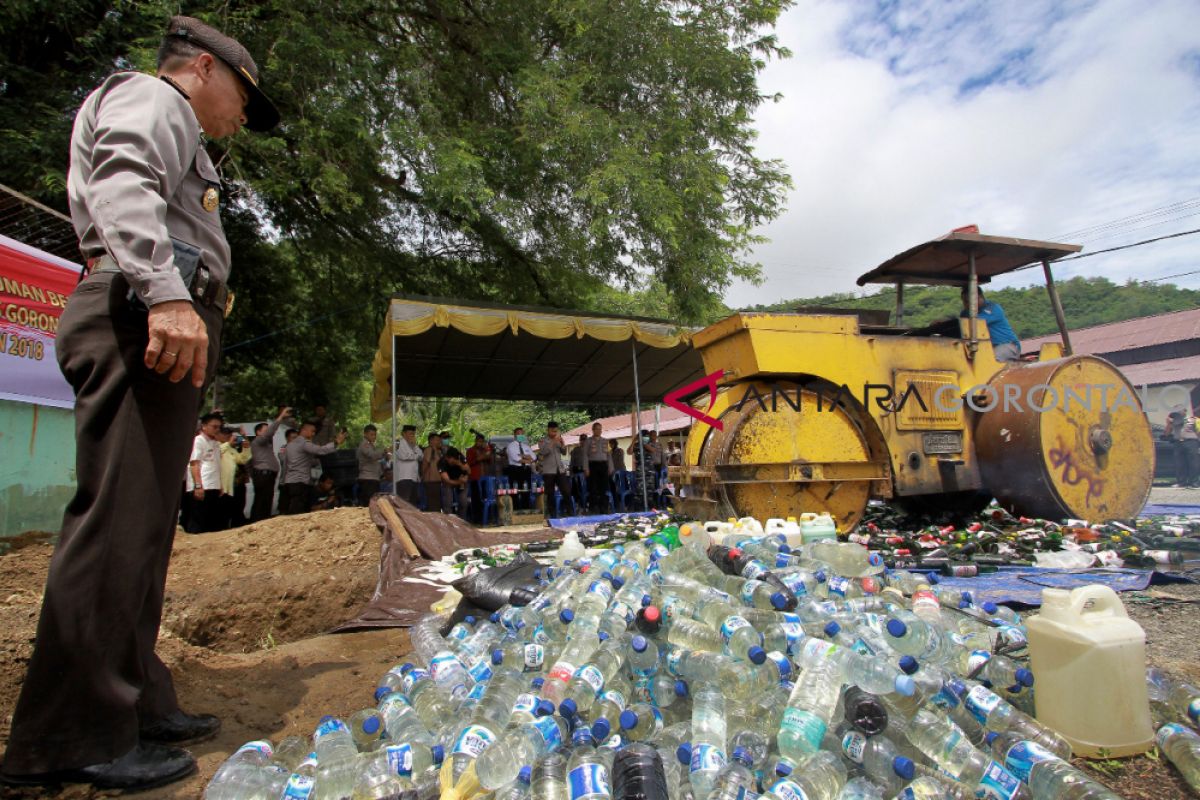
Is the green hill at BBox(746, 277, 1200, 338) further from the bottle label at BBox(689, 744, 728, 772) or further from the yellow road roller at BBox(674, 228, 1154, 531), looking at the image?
the bottle label at BBox(689, 744, 728, 772)

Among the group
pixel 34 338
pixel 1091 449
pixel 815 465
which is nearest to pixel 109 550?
pixel 815 465

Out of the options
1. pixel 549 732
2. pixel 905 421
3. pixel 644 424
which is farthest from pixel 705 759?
pixel 644 424

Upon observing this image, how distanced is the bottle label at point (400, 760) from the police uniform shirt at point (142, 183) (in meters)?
1.35

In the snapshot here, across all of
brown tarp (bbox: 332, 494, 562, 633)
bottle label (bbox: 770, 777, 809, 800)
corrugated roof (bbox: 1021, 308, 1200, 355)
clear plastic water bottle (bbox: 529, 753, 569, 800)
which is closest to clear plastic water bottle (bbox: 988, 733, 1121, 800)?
bottle label (bbox: 770, 777, 809, 800)

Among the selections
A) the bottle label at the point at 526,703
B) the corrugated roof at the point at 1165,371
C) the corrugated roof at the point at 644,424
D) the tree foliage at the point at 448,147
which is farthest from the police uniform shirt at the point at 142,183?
the corrugated roof at the point at 1165,371

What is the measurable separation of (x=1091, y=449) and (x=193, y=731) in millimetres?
6748

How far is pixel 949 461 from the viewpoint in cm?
586

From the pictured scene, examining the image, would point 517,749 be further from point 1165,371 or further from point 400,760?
point 1165,371

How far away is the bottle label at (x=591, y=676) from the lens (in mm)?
1976

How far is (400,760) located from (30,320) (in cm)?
652

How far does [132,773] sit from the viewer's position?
1735 millimetres

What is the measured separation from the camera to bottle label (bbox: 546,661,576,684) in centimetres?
198

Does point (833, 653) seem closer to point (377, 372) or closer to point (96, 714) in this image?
point (96, 714)

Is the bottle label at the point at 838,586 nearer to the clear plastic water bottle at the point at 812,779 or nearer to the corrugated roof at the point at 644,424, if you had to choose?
the clear plastic water bottle at the point at 812,779
